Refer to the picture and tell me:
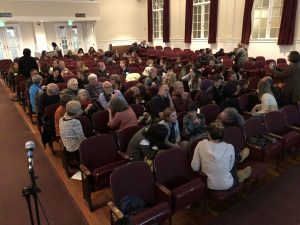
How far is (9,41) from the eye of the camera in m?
14.2

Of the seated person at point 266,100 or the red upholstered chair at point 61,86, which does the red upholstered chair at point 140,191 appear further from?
the red upholstered chair at point 61,86

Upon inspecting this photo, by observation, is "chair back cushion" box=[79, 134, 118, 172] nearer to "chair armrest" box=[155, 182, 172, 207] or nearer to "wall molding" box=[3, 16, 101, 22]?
"chair armrest" box=[155, 182, 172, 207]

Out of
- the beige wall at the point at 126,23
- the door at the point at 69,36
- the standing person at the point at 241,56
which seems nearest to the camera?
the standing person at the point at 241,56

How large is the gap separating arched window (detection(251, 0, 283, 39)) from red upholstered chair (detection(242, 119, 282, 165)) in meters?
6.91

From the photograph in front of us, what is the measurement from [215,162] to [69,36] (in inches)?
591

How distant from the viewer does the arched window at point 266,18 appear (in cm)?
898

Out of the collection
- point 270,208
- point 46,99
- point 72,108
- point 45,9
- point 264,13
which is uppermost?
point 45,9

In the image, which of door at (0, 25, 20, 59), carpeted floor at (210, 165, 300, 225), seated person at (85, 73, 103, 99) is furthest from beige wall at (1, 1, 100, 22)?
carpeted floor at (210, 165, 300, 225)

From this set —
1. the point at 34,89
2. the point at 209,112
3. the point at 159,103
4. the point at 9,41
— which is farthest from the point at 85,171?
the point at 9,41

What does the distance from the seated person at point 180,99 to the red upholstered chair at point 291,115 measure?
1497 millimetres

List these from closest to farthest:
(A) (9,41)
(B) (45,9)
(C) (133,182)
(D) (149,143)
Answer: (C) (133,182) < (D) (149,143) < (B) (45,9) < (A) (9,41)

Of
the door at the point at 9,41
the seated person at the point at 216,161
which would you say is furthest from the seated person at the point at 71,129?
the door at the point at 9,41

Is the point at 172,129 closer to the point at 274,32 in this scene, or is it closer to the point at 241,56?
the point at 241,56

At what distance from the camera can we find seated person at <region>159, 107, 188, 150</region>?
3.19 metres
